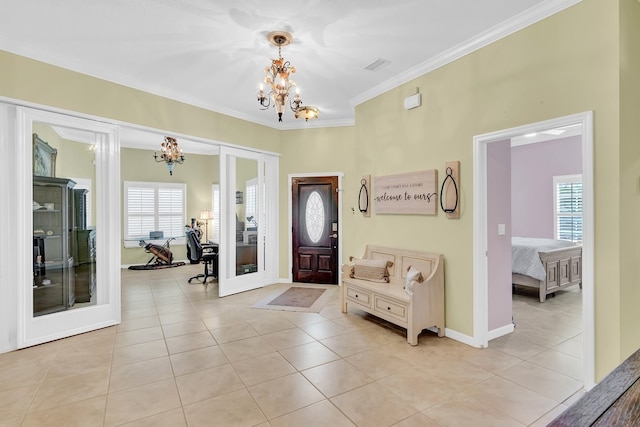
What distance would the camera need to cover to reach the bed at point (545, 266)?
4.76 m

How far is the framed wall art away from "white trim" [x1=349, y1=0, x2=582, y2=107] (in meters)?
4.07

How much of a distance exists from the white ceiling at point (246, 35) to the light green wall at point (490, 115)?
187 mm

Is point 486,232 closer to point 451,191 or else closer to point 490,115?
point 451,191

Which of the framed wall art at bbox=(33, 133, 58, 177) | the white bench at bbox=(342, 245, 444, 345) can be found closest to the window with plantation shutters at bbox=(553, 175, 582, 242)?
the white bench at bbox=(342, 245, 444, 345)

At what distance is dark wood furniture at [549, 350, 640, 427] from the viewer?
0.75 metres

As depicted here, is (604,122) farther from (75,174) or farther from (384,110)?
(75,174)

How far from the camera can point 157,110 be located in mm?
4367

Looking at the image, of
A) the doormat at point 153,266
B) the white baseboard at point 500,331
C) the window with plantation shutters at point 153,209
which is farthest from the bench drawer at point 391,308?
the window with plantation shutters at point 153,209

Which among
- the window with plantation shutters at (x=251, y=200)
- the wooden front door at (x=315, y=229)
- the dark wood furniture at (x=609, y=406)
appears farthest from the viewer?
the wooden front door at (x=315, y=229)

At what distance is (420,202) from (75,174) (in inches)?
172

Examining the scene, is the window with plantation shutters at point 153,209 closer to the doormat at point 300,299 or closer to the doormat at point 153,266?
the doormat at point 153,266

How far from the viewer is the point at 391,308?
140 inches

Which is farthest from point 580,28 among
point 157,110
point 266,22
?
point 157,110

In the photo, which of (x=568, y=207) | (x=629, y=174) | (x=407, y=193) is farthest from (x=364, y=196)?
(x=568, y=207)
